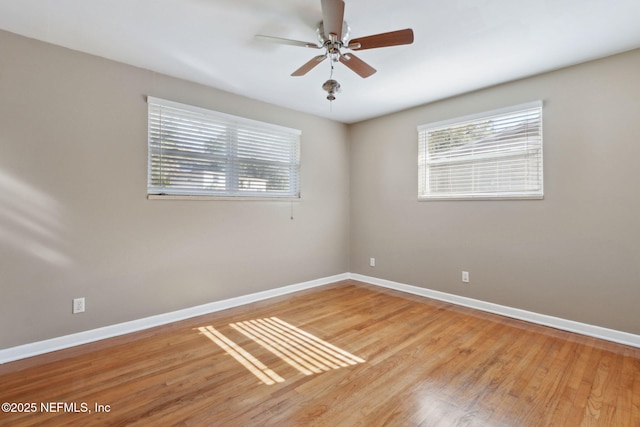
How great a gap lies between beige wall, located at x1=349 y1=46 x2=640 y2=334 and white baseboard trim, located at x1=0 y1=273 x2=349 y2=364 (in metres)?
2.18

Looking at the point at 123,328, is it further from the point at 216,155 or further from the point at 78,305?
the point at 216,155

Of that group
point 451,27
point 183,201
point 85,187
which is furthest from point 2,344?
point 451,27

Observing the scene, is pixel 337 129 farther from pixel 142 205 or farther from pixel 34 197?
pixel 34 197

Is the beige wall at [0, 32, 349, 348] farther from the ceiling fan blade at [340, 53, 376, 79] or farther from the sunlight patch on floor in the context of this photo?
the ceiling fan blade at [340, 53, 376, 79]

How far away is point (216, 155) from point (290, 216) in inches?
49.3

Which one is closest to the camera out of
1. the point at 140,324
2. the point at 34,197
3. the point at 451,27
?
the point at 451,27

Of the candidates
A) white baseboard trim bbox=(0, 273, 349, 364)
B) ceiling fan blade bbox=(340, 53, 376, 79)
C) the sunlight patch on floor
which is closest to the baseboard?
white baseboard trim bbox=(0, 273, 349, 364)

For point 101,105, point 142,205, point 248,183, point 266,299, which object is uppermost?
point 101,105

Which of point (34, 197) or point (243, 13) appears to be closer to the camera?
point (243, 13)

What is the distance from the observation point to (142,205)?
9.51 ft

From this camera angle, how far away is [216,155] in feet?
11.2

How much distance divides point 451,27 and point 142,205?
10.1ft

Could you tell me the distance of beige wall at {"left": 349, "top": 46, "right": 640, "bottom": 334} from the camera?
8.45 feet

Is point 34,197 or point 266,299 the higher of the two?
point 34,197
